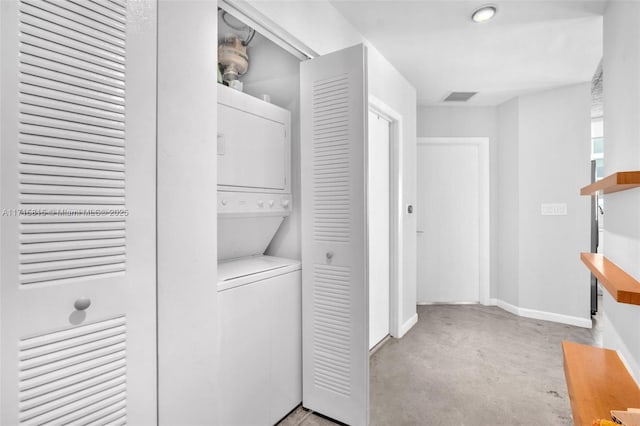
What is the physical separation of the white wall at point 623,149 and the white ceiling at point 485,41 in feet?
1.27

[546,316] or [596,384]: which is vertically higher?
[596,384]

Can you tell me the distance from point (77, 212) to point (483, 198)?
4.26m

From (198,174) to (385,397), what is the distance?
6.10 feet

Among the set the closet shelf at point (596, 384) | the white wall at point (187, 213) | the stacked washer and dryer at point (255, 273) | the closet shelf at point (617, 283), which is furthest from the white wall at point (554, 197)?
the white wall at point (187, 213)

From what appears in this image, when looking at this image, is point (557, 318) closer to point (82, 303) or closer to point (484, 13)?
point (484, 13)

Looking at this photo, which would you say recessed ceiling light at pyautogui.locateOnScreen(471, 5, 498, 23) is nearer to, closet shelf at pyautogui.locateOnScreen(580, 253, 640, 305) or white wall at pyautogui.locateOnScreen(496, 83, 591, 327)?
closet shelf at pyautogui.locateOnScreen(580, 253, 640, 305)

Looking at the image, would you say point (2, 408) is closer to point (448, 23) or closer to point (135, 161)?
point (135, 161)

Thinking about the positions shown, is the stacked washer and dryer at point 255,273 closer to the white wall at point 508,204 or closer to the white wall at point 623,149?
the white wall at point 623,149

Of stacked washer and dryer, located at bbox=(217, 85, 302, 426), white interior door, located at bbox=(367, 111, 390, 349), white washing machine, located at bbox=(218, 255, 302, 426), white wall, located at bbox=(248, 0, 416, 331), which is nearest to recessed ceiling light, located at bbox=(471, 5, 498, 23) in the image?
white wall, located at bbox=(248, 0, 416, 331)

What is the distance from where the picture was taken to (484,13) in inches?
89.7

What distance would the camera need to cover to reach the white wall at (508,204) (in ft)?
13.0

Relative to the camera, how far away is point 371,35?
2.59 m

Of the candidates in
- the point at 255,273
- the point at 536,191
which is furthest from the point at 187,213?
the point at 536,191

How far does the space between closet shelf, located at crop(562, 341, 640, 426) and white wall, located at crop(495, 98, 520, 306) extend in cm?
249
